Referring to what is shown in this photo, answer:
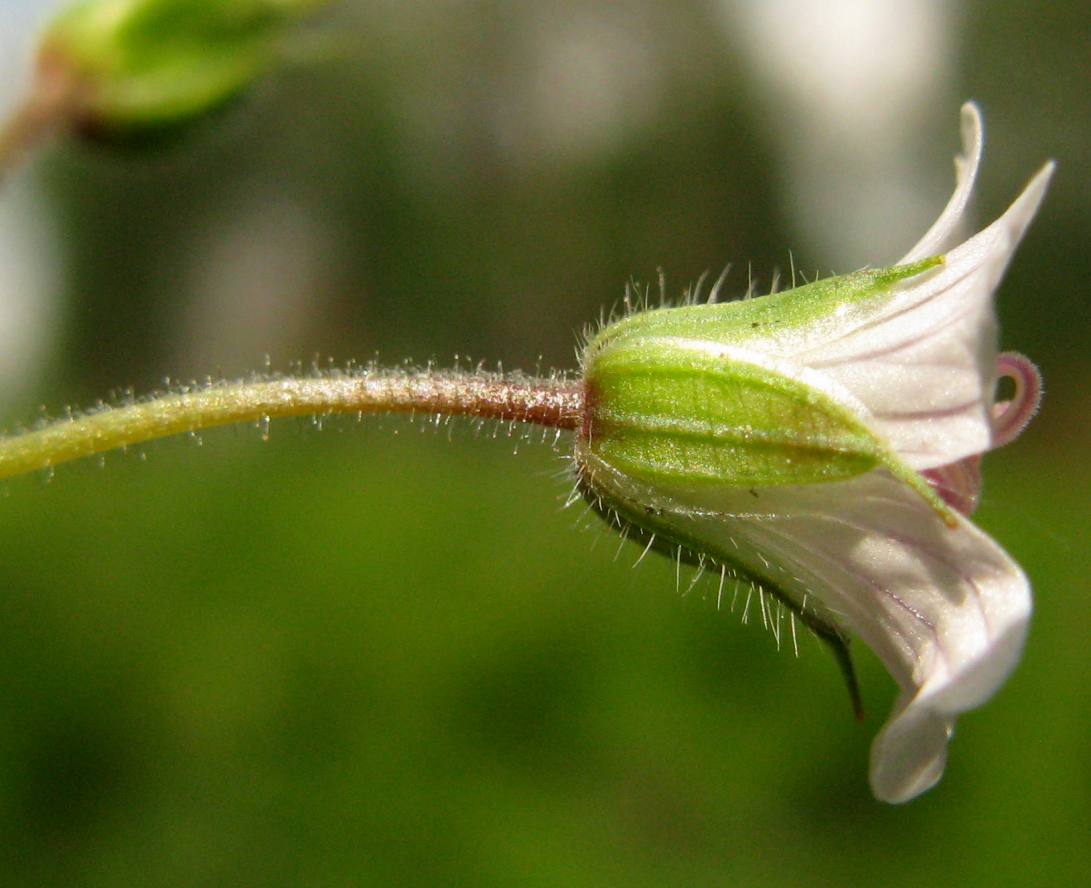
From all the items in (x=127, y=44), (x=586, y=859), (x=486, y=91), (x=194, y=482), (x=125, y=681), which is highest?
(x=486, y=91)

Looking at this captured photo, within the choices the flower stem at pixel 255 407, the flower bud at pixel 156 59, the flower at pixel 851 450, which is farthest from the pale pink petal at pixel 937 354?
the flower bud at pixel 156 59

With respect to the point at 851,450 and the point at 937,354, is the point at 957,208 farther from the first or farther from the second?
the point at 851,450

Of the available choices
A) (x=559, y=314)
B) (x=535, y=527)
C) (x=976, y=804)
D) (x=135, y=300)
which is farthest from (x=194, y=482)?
(x=135, y=300)

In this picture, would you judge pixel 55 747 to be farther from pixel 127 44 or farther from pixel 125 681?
pixel 127 44

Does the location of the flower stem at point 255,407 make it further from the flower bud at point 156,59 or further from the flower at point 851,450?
the flower bud at point 156,59

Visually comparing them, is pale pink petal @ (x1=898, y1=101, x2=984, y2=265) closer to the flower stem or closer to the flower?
the flower

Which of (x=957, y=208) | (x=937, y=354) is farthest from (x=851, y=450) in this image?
(x=957, y=208)
